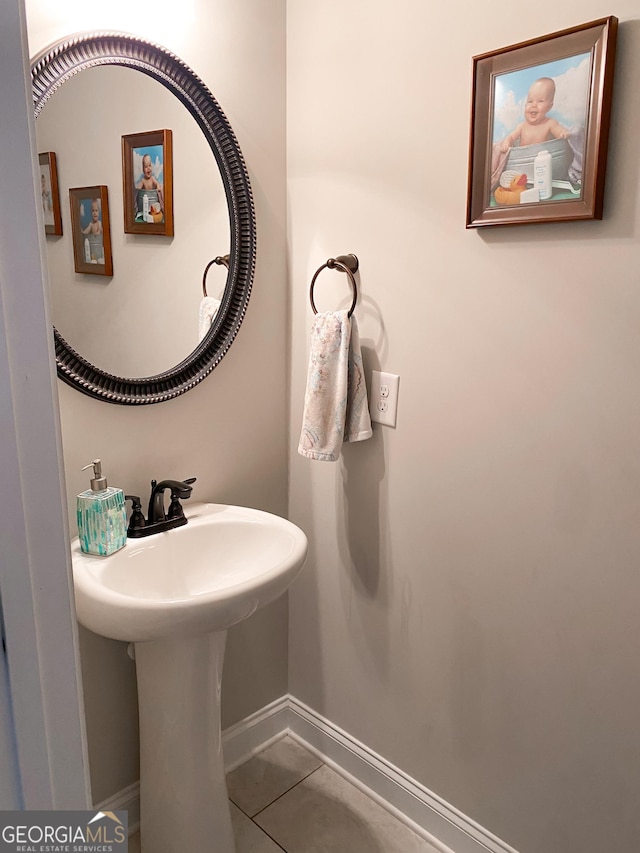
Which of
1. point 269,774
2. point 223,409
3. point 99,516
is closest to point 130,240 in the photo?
point 223,409

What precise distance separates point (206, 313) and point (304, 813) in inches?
56.0

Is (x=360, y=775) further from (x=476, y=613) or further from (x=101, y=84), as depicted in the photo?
(x=101, y=84)

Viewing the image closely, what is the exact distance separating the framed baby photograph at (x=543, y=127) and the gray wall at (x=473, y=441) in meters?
0.04

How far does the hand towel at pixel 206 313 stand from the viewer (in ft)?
5.39

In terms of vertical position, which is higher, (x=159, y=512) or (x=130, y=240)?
(x=130, y=240)

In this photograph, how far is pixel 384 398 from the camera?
5.35 feet

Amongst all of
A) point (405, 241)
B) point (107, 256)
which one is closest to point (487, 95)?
point (405, 241)

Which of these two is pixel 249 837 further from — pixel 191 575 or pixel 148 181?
pixel 148 181

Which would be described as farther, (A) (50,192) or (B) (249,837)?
(B) (249,837)

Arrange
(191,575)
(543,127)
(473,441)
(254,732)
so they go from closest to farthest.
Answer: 1. (543,127)
2. (473,441)
3. (191,575)
4. (254,732)

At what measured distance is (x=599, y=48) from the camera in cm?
111

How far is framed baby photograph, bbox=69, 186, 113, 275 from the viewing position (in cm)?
139

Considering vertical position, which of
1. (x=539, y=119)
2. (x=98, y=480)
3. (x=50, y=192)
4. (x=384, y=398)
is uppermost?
(x=539, y=119)

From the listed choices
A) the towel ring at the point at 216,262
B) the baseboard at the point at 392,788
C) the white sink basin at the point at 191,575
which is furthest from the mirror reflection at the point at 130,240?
the baseboard at the point at 392,788
